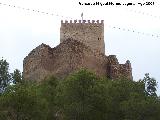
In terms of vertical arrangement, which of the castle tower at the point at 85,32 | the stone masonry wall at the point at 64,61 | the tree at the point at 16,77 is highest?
the castle tower at the point at 85,32

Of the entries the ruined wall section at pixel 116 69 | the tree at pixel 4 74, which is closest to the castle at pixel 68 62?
the ruined wall section at pixel 116 69

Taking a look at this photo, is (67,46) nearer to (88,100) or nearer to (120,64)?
(120,64)

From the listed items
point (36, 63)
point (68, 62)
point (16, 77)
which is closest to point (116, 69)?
point (68, 62)

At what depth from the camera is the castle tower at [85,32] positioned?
70938 mm

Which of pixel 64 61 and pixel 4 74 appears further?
pixel 64 61

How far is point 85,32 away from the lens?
71.2 m

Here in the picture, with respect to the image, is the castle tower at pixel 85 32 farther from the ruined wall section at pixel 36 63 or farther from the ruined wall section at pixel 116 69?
the ruined wall section at pixel 36 63

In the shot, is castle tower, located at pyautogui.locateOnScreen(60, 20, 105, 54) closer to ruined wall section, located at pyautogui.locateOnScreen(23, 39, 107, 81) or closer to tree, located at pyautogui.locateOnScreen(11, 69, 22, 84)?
ruined wall section, located at pyautogui.locateOnScreen(23, 39, 107, 81)

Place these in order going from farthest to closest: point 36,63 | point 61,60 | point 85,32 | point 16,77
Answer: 1. point 85,32
2. point 36,63
3. point 61,60
4. point 16,77

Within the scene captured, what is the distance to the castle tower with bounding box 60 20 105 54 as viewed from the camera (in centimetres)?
7094

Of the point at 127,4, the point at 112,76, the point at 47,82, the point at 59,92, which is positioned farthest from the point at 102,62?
the point at 127,4

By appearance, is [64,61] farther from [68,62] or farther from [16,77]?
[16,77]

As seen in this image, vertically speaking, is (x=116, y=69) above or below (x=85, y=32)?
below

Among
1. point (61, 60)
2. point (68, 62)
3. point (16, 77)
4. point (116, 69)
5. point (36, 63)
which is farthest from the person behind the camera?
point (116, 69)
